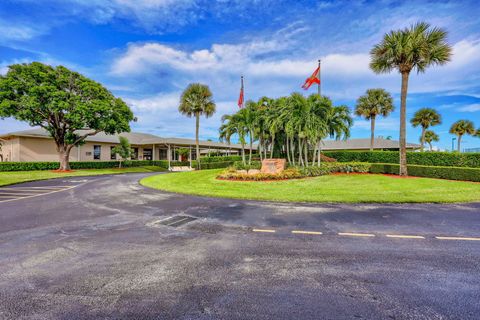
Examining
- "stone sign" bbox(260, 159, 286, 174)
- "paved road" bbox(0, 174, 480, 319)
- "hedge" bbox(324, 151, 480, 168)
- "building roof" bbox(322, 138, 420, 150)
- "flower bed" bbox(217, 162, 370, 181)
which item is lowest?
"paved road" bbox(0, 174, 480, 319)

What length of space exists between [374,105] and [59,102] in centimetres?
3736

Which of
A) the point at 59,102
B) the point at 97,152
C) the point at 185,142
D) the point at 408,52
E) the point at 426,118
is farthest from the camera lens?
the point at 426,118

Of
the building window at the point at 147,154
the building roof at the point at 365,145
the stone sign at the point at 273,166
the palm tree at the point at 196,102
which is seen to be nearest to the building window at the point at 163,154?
the building window at the point at 147,154

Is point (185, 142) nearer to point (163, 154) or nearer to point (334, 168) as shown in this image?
point (163, 154)

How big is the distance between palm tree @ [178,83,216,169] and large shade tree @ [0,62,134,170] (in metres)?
7.32

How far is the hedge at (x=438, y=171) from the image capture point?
1484 centimetres

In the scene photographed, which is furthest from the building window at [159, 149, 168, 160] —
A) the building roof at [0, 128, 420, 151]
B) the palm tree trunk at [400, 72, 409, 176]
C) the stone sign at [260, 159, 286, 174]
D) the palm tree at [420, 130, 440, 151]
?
the palm tree at [420, 130, 440, 151]

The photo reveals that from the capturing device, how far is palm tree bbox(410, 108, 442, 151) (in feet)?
118

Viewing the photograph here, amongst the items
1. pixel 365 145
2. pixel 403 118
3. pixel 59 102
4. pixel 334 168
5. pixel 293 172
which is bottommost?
pixel 293 172

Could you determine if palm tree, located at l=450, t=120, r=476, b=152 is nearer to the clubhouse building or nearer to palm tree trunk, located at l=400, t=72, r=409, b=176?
the clubhouse building

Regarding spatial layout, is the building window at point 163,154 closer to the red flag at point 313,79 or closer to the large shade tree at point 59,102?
the large shade tree at point 59,102

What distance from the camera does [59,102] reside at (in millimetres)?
21016

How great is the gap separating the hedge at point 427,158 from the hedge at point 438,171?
3.18 meters

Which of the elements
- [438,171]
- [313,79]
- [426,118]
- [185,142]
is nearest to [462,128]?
[426,118]
